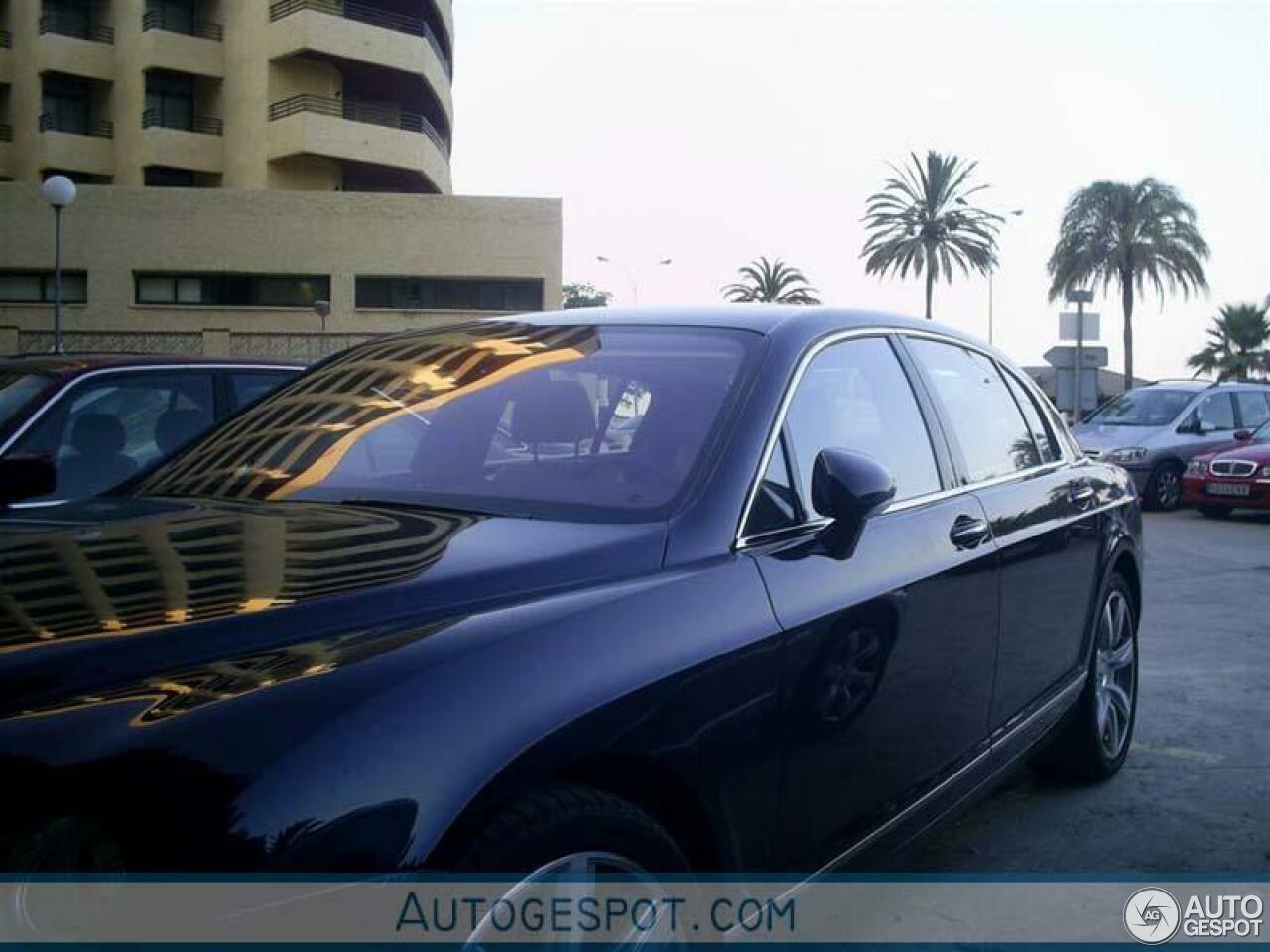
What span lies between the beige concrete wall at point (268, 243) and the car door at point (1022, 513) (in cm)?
3217

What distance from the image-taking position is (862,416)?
335 cm

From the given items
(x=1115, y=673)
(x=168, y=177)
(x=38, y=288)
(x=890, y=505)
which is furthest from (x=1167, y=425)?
(x=168, y=177)

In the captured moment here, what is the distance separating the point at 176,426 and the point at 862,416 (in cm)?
359

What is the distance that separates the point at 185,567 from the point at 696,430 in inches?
43.5

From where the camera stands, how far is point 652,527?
2.57m

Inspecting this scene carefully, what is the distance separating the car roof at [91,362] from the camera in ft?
17.9

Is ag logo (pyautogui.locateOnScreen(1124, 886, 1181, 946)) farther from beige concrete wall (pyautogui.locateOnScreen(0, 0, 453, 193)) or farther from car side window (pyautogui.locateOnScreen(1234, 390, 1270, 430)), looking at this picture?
beige concrete wall (pyautogui.locateOnScreen(0, 0, 453, 193))

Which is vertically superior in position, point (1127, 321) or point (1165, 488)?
point (1127, 321)

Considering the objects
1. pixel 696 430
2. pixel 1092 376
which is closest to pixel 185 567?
pixel 696 430

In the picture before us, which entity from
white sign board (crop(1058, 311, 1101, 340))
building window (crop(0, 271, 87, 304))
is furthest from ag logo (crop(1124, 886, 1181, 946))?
building window (crop(0, 271, 87, 304))

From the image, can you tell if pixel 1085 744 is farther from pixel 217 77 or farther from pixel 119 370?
pixel 217 77

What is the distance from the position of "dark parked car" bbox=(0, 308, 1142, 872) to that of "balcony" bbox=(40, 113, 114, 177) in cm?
4071

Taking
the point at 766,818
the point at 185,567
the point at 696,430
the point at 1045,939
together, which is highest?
the point at 696,430

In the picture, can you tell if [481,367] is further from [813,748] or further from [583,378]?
[813,748]
